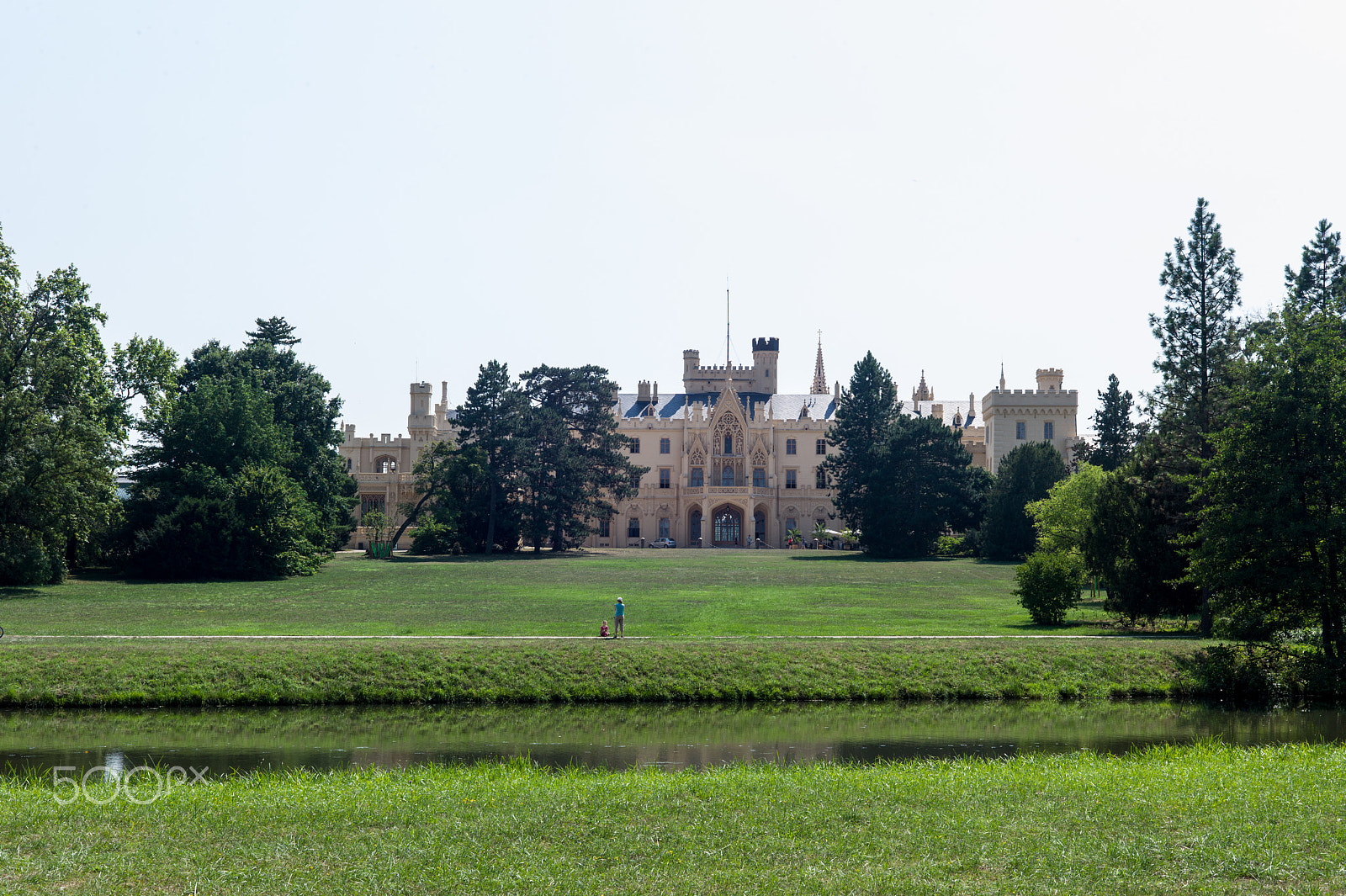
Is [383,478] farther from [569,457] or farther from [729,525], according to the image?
[729,525]

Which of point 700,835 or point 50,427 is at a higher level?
point 50,427

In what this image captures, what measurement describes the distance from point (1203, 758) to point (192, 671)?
17.1 meters

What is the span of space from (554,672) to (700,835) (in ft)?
42.4

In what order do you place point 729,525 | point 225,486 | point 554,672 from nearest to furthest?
point 554,672 → point 225,486 → point 729,525

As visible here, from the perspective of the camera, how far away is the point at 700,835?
31.6 feet

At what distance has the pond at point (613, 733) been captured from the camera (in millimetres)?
15602

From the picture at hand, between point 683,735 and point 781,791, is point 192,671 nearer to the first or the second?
point 683,735

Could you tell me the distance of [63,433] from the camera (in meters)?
36.3

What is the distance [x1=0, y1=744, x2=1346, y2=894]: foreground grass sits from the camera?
8312mm

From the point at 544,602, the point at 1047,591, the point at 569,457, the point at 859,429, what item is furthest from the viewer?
the point at 859,429

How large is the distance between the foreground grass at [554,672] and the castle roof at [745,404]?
231 ft

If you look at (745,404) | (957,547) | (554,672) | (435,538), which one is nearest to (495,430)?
(435,538)

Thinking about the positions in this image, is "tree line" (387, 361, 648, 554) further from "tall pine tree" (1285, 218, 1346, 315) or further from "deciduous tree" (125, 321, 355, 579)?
"tall pine tree" (1285, 218, 1346, 315)

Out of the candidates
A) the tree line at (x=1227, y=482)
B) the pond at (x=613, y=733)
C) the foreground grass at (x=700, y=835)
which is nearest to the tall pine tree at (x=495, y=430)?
the tree line at (x=1227, y=482)
